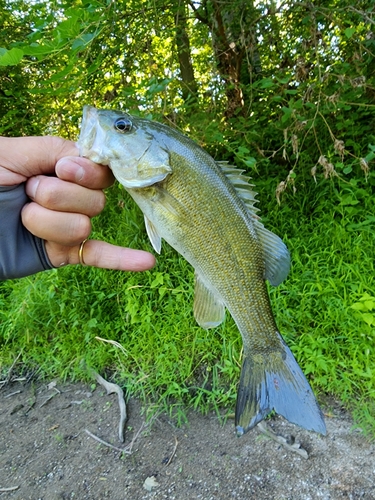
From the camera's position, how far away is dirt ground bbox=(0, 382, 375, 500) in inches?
105

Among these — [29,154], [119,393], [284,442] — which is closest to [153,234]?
[29,154]

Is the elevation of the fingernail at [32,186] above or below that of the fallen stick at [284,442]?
above

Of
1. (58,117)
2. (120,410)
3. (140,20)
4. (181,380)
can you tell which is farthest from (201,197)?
(58,117)

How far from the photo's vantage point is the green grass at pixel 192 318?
3.12 metres

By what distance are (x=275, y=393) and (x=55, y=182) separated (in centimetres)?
140

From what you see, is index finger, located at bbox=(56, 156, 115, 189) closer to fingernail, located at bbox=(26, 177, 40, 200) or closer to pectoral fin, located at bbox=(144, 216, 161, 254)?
fingernail, located at bbox=(26, 177, 40, 200)

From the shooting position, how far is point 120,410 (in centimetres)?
334

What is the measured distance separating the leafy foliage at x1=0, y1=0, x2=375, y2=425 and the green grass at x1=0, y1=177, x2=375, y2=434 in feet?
0.05

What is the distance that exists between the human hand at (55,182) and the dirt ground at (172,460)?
2149 mm

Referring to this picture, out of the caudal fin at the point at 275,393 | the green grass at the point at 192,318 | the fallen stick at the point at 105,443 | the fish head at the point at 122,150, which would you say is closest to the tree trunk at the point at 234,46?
the green grass at the point at 192,318

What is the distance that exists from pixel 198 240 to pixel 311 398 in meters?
0.90

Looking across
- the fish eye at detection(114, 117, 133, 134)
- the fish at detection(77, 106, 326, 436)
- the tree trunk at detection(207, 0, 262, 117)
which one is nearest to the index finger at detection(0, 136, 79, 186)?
the fish at detection(77, 106, 326, 436)

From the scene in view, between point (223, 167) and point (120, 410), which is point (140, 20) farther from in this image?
point (120, 410)

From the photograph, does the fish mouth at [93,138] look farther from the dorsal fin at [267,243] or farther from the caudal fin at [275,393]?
the caudal fin at [275,393]
